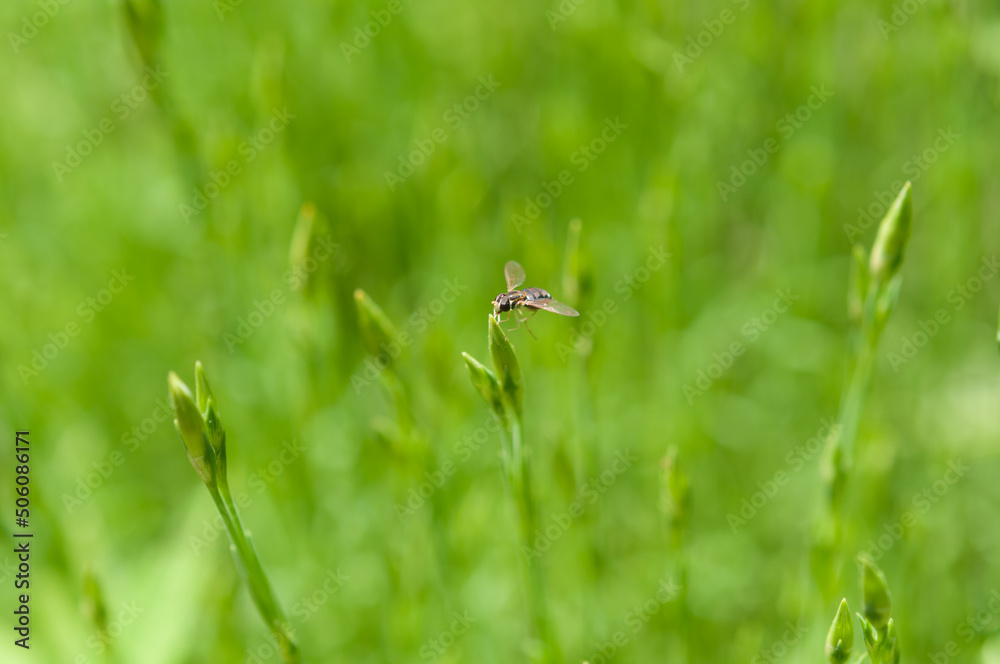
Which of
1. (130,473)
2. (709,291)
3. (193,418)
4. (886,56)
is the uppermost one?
(886,56)

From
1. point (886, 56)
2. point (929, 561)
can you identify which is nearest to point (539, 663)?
point (929, 561)

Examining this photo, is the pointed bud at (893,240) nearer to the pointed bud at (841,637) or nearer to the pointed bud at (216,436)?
the pointed bud at (841,637)

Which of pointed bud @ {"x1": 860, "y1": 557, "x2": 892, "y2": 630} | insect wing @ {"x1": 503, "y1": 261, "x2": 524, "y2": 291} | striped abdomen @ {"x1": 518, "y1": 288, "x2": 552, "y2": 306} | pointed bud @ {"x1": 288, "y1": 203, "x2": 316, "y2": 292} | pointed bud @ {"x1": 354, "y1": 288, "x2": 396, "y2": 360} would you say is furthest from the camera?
insect wing @ {"x1": 503, "y1": 261, "x2": 524, "y2": 291}

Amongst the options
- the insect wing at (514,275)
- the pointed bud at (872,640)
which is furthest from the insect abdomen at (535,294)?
the pointed bud at (872,640)

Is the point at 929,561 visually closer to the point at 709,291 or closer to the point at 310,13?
the point at 709,291

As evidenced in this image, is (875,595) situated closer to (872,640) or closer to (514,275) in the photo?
(872,640)

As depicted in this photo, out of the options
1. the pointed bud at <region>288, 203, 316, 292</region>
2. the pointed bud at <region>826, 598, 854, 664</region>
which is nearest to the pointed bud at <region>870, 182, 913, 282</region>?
the pointed bud at <region>826, 598, 854, 664</region>

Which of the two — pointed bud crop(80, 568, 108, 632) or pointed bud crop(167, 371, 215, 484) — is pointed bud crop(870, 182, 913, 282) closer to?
pointed bud crop(167, 371, 215, 484)

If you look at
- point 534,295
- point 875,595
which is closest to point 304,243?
point 534,295
